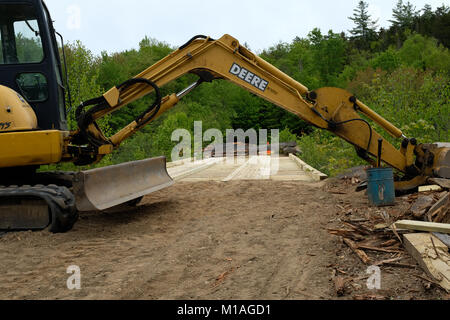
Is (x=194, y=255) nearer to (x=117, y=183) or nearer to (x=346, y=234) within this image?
(x=346, y=234)

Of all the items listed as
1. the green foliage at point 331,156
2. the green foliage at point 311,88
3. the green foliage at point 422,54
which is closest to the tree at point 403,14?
the green foliage at point 311,88

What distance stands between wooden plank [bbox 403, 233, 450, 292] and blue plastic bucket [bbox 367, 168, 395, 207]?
208 cm

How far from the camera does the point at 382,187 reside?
630 centimetres

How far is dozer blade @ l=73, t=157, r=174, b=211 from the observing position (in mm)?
5609

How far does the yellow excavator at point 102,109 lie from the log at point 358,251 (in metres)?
2.47

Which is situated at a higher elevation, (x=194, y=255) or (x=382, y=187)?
(x=382, y=187)

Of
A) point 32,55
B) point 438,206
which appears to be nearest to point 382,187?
point 438,206

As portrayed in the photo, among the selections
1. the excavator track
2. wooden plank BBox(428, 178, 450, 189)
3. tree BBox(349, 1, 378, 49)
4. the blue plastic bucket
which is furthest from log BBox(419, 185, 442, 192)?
tree BBox(349, 1, 378, 49)

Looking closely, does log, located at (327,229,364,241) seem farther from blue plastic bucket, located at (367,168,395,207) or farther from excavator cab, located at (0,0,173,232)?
excavator cab, located at (0,0,173,232)

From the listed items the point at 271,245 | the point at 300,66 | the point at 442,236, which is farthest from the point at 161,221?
the point at 300,66

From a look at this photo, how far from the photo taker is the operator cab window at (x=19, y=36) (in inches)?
249

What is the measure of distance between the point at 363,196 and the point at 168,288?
4689 millimetres

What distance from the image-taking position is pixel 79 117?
652 cm

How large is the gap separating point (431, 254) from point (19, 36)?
6.07m
